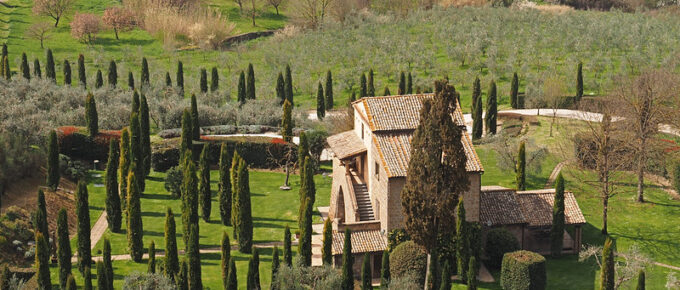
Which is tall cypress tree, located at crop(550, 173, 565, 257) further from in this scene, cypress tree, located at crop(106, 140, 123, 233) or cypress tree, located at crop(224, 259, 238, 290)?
cypress tree, located at crop(106, 140, 123, 233)

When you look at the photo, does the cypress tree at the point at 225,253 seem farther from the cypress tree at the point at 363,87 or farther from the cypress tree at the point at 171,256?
the cypress tree at the point at 363,87

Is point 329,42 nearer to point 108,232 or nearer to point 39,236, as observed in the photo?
point 108,232

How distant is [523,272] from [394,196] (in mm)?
8168

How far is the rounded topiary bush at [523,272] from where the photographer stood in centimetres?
5197

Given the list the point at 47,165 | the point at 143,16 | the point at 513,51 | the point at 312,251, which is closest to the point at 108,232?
the point at 47,165

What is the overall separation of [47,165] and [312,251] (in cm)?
1936

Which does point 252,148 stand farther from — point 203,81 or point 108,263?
point 108,263

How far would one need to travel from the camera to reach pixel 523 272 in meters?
52.0

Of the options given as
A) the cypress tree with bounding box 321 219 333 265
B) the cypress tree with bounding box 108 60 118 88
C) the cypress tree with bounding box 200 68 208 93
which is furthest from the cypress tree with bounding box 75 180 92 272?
the cypress tree with bounding box 108 60 118 88

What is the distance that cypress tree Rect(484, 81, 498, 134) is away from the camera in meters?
79.4

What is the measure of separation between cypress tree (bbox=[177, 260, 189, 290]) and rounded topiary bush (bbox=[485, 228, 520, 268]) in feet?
54.4

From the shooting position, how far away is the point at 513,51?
98938 millimetres

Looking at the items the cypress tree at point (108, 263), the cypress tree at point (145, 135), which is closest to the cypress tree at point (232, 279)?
the cypress tree at point (108, 263)

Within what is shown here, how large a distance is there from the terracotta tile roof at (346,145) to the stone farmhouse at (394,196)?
7 centimetres
